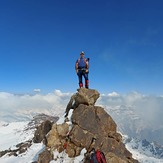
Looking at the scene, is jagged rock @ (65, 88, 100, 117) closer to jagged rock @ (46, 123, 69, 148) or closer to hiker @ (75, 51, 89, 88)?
hiker @ (75, 51, 89, 88)

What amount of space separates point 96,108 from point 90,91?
2472mm

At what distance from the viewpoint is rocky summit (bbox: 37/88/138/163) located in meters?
29.8

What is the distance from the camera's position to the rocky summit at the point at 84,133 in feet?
97.7

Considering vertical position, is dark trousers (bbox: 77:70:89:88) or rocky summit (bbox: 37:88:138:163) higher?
dark trousers (bbox: 77:70:89:88)

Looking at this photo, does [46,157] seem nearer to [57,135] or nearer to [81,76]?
[57,135]

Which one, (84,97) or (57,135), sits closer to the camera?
(57,135)

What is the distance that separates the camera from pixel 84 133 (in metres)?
31.0

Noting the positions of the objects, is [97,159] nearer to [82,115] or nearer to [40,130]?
[82,115]

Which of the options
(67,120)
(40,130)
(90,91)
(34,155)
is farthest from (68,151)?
(40,130)

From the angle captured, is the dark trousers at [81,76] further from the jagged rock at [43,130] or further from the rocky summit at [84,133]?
the jagged rock at [43,130]

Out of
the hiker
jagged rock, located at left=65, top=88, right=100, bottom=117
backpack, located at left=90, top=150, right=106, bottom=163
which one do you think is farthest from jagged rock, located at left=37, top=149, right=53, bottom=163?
the hiker

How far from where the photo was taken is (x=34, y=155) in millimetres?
34094

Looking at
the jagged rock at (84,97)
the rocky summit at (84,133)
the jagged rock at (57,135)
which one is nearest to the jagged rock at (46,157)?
the rocky summit at (84,133)

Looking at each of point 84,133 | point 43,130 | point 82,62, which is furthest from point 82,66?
point 43,130
